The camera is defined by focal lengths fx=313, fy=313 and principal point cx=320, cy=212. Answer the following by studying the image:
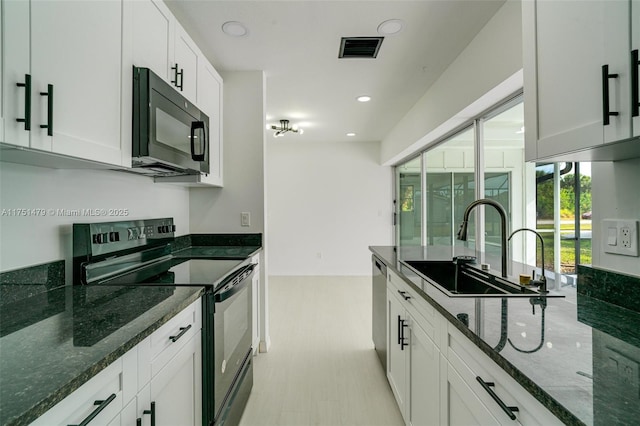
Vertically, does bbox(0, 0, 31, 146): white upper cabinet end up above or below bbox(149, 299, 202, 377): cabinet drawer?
above

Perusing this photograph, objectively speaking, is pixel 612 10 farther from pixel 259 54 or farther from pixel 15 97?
pixel 259 54

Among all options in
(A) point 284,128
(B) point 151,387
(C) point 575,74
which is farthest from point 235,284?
(A) point 284,128

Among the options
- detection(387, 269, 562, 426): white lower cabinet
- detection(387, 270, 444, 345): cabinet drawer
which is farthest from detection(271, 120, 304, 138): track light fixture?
detection(387, 270, 444, 345): cabinet drawer

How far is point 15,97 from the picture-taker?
86 cm

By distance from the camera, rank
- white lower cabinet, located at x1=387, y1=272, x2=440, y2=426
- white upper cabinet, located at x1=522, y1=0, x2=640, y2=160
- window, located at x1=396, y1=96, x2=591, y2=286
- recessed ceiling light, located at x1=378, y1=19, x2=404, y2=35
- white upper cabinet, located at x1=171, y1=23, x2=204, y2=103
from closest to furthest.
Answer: white upper cabinet, located at x1=522, y1=0, x2=640, y2=160, white lower cabinet, located at x1=387, y1=272, x2=440, y2=426, window, located at x1=396, y1=96, x2=591, y2=286, white upper cabinet, located at x1=171, y1=23, x2=204, y2=103, recessed ceiling light, located at x1=378, y1=19, x2=404, y2=35

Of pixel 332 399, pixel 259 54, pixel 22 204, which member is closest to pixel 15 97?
pixel 22 204

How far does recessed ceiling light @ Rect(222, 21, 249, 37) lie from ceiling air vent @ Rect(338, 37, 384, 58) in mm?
707

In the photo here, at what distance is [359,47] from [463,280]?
1.86 m

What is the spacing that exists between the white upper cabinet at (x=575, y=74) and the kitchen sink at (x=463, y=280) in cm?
63

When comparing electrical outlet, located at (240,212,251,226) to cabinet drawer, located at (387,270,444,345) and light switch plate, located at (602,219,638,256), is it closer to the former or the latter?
cabinet drawer, located at (387,270,444,345)

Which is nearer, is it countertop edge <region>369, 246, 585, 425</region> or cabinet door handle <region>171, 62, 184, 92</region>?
countertop edge <region>369, 246, 585, 425</region>

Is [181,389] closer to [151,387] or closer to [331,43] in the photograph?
[151,387]

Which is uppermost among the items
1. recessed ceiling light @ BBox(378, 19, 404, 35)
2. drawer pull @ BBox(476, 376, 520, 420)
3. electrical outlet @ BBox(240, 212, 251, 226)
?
recessed ceiling light @ BBox(378, 19, 404, 35)

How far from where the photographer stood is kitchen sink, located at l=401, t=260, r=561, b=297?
1.40m
